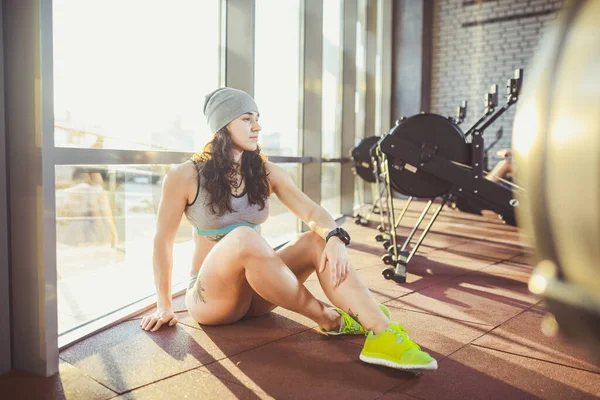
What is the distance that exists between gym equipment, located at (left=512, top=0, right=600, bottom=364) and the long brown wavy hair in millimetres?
1693

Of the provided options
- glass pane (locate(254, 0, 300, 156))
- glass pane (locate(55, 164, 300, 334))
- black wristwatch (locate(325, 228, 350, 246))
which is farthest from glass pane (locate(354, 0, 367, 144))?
black wristwatch (locate(325, 228, 350, 246))

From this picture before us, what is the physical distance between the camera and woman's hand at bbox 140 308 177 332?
7.13ft

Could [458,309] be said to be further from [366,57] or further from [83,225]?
[366,57]

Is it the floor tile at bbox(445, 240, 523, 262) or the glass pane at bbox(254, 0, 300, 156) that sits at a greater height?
the glass pane at bbox(254, 0, 300, 156)

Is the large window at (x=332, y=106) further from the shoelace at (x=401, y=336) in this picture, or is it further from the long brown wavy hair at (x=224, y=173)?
the shoelace at (x=401, y=336)

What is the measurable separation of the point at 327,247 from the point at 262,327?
55 cm

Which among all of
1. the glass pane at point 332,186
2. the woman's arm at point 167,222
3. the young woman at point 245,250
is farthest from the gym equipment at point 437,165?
the glass pane at point 332,186

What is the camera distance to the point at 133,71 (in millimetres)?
2633

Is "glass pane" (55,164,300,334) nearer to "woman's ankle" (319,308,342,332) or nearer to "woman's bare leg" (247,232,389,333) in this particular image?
"woman's bare leg" (247,232,389,333)

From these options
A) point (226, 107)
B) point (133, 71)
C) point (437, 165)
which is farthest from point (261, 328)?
point (437, 165)

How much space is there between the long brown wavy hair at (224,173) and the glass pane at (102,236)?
52 cm

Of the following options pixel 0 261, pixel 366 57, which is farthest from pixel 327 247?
pixel 366 57

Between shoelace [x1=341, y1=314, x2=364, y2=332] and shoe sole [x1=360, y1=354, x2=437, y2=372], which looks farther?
shoelace [x1=341, y1=314, x2=364, y2=332]

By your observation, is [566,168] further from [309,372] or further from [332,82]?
[332,82]
